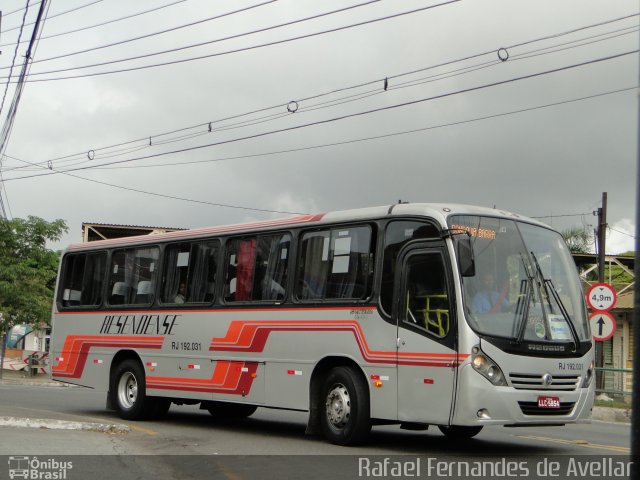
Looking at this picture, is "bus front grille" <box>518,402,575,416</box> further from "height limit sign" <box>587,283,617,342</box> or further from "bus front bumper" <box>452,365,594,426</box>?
"height limit sign" <box>587,283,617,342</box>

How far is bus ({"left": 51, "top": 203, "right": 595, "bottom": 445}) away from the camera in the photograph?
36.1 feet

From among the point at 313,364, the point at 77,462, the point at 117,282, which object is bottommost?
the point at 77,462

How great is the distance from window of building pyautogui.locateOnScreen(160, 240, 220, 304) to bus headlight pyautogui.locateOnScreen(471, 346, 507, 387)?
544cm

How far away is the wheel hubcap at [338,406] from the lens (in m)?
12.2

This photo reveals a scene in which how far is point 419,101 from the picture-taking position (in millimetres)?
19578

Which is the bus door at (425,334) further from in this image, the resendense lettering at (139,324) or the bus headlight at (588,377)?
the resendense lettering at (139,324)

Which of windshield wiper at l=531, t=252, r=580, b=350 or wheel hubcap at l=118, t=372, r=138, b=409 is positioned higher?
windshield wiper at l=531, t=252, r=580, b=350

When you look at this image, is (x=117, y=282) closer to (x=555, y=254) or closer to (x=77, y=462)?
(x=77, y=462)

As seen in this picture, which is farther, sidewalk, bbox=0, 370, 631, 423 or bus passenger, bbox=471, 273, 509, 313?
sidewalk, bbox=0, 370, 631, 423

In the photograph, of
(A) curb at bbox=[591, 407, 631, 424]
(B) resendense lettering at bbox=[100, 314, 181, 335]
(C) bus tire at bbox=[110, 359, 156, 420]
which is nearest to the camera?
(B) resendense lettering at bbox=[100, 314, 181, 335]

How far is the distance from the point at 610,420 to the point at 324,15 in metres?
11.1

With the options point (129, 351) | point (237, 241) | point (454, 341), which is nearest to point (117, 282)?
point (129, 351)

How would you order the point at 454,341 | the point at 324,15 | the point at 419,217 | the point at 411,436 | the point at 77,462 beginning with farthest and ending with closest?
the point at 324,15
the point at 411,436
the point at 419,217
the point at 454,341
the point at 77,462

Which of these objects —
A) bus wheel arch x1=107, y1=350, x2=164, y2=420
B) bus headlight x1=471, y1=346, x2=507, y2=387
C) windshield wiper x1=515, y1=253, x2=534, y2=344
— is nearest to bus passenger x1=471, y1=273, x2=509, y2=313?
windshield wiper x1=515, y1=253, x2=534, y2=344
